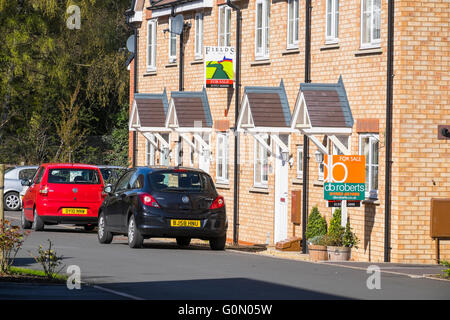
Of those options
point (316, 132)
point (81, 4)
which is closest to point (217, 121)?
point (316, 132)

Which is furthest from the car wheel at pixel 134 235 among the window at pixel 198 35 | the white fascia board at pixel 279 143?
the window at pixel 198 35

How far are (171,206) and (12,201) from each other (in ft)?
69.2

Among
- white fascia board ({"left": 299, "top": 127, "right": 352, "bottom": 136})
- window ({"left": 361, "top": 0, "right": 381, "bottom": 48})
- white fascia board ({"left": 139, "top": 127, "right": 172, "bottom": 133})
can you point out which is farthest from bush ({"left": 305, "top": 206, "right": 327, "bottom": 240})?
white fascia board ({"left": 139, "top": 127, "right": 172, "bottom": 133})

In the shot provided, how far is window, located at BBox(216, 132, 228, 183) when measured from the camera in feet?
111

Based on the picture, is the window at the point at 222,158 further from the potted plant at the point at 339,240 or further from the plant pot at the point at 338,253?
the plant pot at the point at 338,253

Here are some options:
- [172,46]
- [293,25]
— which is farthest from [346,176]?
[172,46]

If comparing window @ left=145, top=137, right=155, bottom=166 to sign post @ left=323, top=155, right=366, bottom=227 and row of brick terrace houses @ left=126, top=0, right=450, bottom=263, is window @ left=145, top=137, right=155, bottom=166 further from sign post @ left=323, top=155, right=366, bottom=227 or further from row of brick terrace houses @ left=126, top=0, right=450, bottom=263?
sign post @ left=323, top=155, right=366, bottom=227

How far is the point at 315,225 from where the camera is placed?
88.4 feet

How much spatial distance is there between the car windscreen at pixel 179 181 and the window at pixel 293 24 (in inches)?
259

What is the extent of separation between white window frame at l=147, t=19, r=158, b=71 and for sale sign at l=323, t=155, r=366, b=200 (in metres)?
16.5

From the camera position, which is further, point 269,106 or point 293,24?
point 293,24

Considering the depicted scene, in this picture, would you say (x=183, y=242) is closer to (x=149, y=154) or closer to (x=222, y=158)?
(x=222, y=158)

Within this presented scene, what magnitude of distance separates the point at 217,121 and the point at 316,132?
29.9 feet
